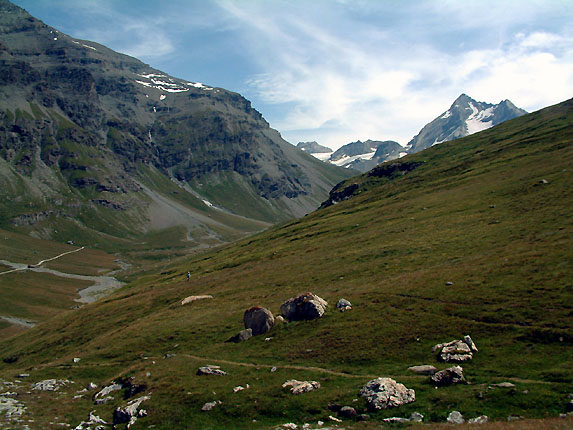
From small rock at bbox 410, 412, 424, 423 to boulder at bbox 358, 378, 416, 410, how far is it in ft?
5.76

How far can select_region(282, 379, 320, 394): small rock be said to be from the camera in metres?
35.0

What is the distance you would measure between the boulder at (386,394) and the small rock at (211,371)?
16959 millimetres

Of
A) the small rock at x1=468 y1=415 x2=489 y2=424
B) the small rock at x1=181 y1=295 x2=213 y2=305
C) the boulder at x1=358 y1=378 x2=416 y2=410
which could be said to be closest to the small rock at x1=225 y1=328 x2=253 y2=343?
the boulder at x1=358 y1=378 x2=416 y2=410

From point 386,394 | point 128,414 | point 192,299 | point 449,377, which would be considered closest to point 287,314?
point 128,414

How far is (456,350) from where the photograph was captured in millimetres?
36469

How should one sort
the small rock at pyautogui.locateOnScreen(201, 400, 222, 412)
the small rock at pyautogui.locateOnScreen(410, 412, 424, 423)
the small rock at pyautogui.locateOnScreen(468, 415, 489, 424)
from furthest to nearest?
the small rock at pyautogui.locateOnScreen(201, 400, 222, 412)
the small rock at pyautogui.locateOnScreen(410, 412, 424, 423)
the small rock at pyautogui.locateOnScreen(468, 415, 489, 424)

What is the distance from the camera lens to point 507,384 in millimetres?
29500

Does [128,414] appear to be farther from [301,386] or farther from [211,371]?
[301,386]

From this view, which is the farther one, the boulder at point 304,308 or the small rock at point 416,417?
the boulder at point 304,308

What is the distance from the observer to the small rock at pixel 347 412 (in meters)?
30.0

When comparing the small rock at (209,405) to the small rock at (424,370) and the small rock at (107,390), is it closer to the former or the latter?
the small rock at (107,390)

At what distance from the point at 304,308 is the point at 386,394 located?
2240 centimetres

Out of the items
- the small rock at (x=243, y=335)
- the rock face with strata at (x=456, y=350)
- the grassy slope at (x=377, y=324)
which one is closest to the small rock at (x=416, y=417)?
the grassy slope at (x=377, y=324)

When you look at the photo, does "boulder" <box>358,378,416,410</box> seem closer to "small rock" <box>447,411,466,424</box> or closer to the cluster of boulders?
"small rock" <box>447,411,466,424</box>
